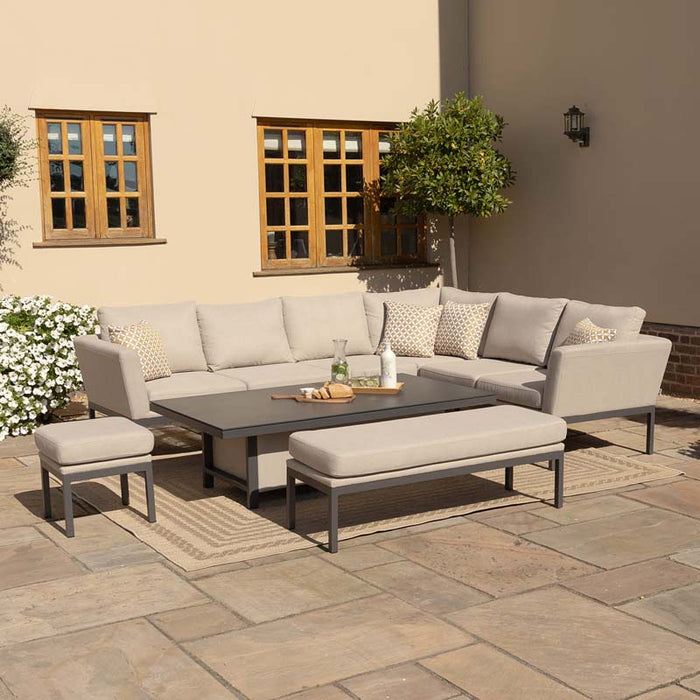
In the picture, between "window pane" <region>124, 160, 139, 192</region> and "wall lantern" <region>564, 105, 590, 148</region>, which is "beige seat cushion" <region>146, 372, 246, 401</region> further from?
"wall lantern" <region>564, 105, 590, 148</region>

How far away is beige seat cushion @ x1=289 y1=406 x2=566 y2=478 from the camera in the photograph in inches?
190

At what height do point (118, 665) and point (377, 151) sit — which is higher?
point (377, 151)

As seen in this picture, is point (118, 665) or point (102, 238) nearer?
point (118, 665)

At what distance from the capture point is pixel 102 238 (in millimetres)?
8844

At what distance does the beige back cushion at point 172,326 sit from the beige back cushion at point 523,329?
2168 mm

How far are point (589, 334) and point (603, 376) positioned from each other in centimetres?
39

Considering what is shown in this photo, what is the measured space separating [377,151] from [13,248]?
11.9 ft

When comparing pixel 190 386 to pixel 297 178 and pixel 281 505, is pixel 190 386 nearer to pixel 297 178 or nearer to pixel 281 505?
pixel 281 505

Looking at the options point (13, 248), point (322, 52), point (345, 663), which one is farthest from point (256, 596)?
point (322, 52)

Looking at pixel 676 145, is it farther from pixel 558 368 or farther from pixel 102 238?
pixel 102 238

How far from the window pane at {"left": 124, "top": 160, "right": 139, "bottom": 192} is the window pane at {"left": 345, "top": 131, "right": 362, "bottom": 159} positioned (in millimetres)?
2112

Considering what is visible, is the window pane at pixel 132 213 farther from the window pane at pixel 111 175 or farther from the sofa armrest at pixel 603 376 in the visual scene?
the sofa armrest at pixel 603 376

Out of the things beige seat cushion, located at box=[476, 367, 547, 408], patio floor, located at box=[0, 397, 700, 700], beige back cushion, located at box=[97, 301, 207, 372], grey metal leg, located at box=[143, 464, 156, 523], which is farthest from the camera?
beige back cushion, located at box=[97, 301, 207, 372]

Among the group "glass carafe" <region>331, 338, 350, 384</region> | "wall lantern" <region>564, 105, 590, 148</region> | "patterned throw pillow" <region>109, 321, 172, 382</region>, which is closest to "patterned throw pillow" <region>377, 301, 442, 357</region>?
"glass carafe" <region>331, 338, 350, 384</region>
